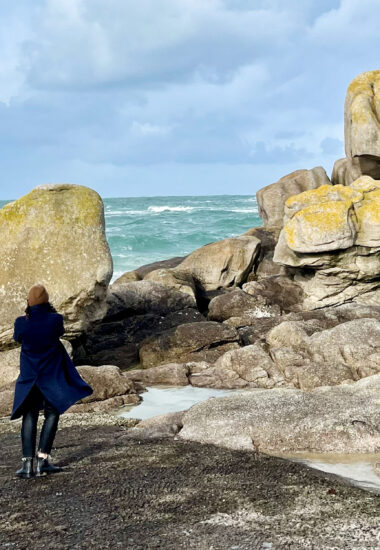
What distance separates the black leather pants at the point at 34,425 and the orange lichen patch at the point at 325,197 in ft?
58.0

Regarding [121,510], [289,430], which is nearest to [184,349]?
[289,430]

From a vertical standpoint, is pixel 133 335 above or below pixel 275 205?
below

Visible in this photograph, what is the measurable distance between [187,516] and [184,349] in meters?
10.7

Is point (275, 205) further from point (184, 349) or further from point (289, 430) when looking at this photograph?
point (289, 430)

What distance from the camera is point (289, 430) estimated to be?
32.8 ft

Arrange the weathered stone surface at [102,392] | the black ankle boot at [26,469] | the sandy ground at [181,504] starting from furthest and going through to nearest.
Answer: the weathered stone surface at [102,392] → the black ankle boot at [26,469] → the sandy ground at [181,504]

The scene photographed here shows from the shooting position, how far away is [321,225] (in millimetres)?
23312

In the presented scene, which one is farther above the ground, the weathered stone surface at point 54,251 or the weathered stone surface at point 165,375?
the weathered stone surface at point 54,251

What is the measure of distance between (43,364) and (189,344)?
9.24 m

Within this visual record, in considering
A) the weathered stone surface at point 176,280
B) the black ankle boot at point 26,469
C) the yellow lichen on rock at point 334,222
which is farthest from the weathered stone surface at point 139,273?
the black ankle boot at point 26,469

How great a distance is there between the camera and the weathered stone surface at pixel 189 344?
1727 centimetres

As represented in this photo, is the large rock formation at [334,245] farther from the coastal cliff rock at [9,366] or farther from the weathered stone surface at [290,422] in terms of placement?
the weathered stone surface at [290,422]

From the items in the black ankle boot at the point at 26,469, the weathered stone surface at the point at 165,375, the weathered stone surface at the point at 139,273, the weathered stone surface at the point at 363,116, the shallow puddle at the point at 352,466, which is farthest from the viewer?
the weathered stone surface at the point at 363,116

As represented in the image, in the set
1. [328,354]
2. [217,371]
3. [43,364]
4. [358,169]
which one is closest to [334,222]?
[358,169]
